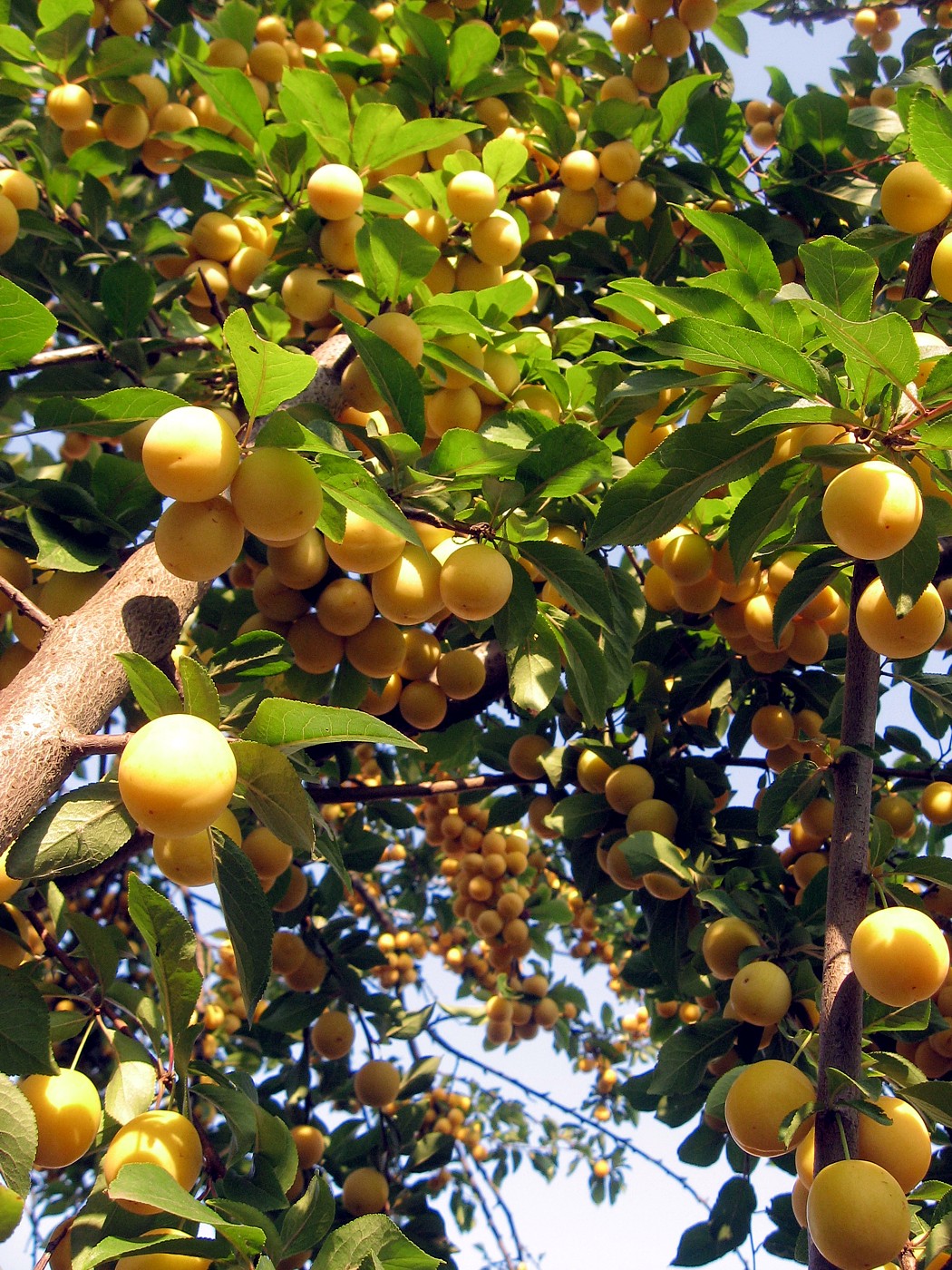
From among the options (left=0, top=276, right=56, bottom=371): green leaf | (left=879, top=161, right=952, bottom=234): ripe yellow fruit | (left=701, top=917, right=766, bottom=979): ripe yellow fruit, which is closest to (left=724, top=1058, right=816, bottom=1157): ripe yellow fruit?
(left=701, top=917, right=766, bottom=979): ripe yellow fruit

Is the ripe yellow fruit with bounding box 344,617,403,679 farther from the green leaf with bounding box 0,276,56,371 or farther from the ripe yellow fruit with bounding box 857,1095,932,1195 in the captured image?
the ripe yellow fruit with bounding box 857,1095,932,1195

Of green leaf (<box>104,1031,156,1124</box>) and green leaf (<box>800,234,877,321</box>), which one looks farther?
green leaf (<box>104,1031,156,1124</box>)

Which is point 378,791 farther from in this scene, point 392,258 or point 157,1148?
point 392,258

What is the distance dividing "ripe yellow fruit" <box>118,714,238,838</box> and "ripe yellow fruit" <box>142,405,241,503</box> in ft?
0.93

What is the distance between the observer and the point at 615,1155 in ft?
17.1

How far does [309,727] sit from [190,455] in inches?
13.7

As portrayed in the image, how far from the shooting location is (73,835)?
3.76 feet

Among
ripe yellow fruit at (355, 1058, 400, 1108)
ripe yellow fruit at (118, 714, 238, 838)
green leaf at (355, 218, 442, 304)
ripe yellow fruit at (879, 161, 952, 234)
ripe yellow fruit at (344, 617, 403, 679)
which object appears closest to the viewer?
ripe yellow fruit at (118, 714, 238, 838)

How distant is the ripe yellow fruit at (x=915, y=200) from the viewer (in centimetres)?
146

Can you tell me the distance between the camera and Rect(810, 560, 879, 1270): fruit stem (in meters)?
1.25

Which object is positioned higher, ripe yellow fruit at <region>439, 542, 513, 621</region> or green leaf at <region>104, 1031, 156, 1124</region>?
ripe yellow fruit at <region>439, 542, 513, 621</region>

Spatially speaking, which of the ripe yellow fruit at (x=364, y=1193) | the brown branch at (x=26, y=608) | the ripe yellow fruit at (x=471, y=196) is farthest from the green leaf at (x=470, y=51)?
the ripe yellow fruit at (x=364, y=1193)

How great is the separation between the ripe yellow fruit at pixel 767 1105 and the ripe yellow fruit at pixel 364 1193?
146 centimetres

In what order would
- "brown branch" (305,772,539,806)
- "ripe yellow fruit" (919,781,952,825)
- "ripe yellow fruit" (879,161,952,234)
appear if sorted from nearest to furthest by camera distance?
"ripe yellow fruit" (879,161,952,234) → "brown branch" (305,772,539,806) → "ripe yellow fruit" (919,781,952,825)
